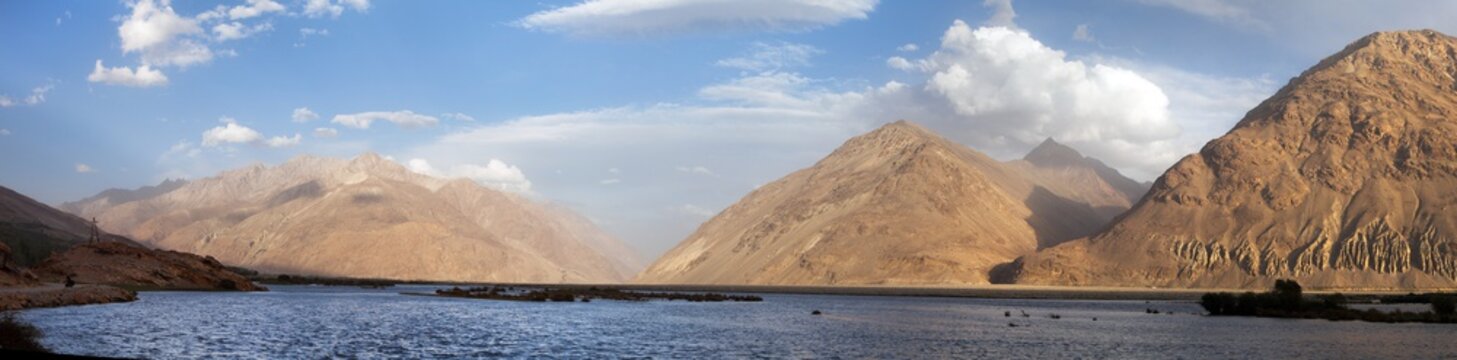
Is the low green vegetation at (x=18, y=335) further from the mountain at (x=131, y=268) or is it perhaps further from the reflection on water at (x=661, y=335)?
the mountain at (x=131, y=268)

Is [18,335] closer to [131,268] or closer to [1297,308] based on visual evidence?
[131,268]

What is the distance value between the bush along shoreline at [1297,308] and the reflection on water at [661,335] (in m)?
6.82

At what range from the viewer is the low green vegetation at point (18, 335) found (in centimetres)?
3587

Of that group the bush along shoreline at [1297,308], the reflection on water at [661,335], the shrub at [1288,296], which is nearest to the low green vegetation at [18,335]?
the reflection on water at [661,335]

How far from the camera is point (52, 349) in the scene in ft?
122

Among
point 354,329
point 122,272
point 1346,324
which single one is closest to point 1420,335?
point 1346,324

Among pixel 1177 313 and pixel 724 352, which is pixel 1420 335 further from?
pixel 724 352

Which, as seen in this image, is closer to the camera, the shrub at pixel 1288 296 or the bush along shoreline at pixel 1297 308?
the bush along shoreline at pixel 1297 308

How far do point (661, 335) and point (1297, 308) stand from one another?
6368 centimetres

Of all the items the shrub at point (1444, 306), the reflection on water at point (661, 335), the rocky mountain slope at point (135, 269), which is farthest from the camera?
the rocky mountain slope at point (135, 269)

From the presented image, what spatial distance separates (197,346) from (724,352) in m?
21.1

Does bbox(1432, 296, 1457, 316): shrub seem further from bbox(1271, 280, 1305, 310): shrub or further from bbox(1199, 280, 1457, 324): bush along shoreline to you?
bbox(1271, 280, 1305, 310): shrub

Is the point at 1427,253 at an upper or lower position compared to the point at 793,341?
upper

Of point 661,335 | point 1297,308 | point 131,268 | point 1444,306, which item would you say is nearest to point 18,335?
point 661,335
